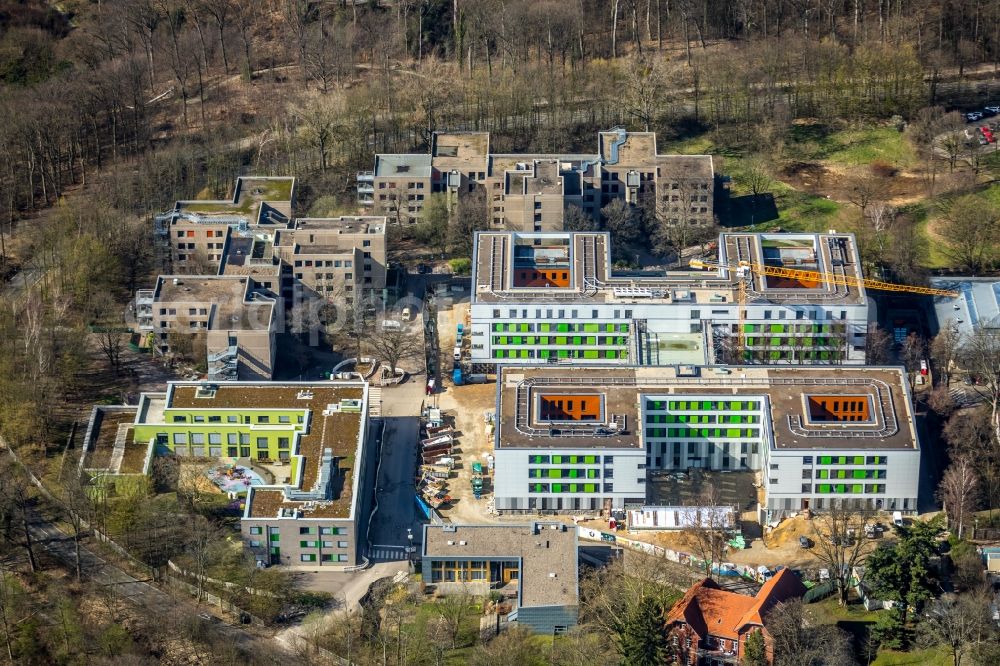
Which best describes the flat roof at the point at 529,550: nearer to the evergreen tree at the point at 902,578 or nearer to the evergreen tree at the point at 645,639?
the evergreen tree at the point at 645,639

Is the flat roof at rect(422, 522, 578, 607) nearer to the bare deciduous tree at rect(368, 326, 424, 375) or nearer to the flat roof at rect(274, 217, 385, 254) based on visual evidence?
the bare deciduous tree at rect(368, 326, 424, 375)

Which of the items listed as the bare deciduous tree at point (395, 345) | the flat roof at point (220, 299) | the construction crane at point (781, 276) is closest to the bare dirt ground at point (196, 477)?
the flat roof at point (220, 299)

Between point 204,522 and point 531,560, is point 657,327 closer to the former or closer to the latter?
point 531,560

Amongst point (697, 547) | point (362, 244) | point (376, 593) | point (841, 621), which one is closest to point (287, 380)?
point (362, 244)

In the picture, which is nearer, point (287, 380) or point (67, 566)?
point (67, 566)

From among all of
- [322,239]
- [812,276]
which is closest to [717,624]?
[812,276]

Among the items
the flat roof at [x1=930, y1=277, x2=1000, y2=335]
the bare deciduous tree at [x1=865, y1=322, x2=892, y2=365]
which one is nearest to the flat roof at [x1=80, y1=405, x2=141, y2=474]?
the bare deciduous tree at [x1=865, y1=322, x2=892, y2=365]

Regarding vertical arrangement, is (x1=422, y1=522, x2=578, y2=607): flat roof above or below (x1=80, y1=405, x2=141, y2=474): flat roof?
below
